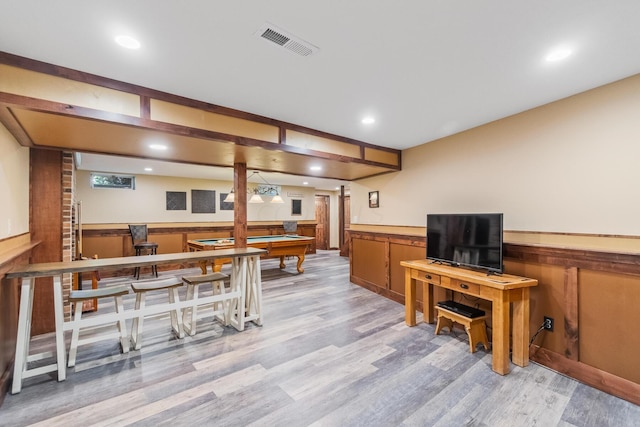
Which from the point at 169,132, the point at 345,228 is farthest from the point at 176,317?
the point at 345,228

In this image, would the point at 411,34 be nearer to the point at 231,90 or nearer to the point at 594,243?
the point at 231,90

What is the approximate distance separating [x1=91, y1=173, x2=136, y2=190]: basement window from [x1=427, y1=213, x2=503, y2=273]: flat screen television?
6954mm

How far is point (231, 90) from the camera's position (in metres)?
2.54

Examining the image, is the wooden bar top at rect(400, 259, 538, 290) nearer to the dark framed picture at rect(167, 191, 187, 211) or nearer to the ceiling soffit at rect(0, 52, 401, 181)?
the ceiling soffit at rect(0, 52, 401, 181)

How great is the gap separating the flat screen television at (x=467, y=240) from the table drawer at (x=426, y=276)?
10.7 inches

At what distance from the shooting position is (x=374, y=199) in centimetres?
514

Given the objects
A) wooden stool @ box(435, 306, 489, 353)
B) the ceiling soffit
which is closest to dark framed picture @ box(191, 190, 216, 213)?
the ceiling soffit

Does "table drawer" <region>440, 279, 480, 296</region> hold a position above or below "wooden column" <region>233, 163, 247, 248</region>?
below

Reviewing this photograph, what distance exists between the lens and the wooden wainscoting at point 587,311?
2.18m

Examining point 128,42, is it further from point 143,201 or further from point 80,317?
point 143,201

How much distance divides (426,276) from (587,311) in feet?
4.50

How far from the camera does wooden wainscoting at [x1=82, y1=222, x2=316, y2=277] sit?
20.9ft

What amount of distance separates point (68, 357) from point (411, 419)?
122 inches

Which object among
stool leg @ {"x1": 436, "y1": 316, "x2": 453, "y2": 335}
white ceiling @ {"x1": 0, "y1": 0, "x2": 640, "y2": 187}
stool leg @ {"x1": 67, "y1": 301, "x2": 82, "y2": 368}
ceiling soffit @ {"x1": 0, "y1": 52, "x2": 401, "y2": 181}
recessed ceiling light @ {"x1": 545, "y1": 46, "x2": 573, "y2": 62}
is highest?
white ceiling @ {"x1": 0, "y1": 0, "x2": 640, "y2": 187}
